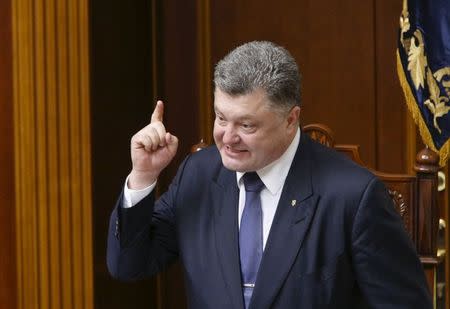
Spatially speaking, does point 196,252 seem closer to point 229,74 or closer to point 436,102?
point 229,74

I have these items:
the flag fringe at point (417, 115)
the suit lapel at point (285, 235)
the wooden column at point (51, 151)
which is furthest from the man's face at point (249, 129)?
the wooden column at point (51, 151)

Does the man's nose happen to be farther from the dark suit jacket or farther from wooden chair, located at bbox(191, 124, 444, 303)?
wooden chair, located at bbox(191, 124, 444, 303)

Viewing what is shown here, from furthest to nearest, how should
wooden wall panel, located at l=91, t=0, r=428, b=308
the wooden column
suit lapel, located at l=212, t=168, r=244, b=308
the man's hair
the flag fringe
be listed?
wooden wall panel, located at l=91, t=0, r=428, b=308 < the wooden column < the flag fringe < suit lapel, located at l=212, t=168, r=244, b=308 < the man's hair

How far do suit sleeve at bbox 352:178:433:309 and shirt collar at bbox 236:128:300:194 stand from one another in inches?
7.6

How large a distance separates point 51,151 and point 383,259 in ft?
5.14

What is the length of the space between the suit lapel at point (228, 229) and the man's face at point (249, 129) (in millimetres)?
144

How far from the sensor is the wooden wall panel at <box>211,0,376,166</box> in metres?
3.64

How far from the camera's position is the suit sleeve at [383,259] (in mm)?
2082

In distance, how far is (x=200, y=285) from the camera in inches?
87.9

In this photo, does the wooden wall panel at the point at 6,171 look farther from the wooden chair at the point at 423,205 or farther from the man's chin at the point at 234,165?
the man's chin at the point at 234,165

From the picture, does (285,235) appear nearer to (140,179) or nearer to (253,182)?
(253,182)

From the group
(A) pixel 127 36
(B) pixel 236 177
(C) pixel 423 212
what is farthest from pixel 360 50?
(B) pixel 236 177

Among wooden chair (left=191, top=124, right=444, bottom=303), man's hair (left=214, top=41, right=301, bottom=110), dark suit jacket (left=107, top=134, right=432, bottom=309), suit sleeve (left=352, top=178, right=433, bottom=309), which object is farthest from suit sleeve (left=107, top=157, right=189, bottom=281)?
wooden chair (left=191, top=124, right=444, bottom=303)

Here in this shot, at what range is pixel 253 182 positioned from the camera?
7.30 feet
